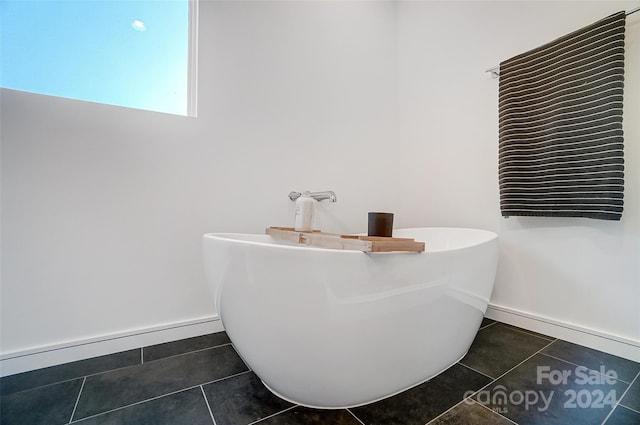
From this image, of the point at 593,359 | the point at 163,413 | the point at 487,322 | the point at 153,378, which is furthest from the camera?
the point at 487,322

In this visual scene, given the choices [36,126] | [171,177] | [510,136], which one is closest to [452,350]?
[510,136]

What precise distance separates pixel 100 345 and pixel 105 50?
4.59 feet

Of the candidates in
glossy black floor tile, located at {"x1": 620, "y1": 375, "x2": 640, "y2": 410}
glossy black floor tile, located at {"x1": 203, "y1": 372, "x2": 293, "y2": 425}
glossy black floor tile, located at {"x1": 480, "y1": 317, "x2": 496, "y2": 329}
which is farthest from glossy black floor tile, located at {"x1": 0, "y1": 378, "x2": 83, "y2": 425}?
glossy black floor tile, located at {"x1": 480, "y1": 317, "x2": 496, "y2": 329}

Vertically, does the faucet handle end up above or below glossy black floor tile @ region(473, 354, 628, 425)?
above

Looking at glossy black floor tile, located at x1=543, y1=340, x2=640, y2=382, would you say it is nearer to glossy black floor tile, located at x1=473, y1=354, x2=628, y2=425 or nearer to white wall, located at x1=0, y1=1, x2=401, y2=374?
glossy black floor tile, located at x1=473, y1=354, x2=628, y2=425

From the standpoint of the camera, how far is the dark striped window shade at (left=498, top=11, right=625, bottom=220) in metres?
1.20

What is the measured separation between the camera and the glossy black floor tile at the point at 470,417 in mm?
848

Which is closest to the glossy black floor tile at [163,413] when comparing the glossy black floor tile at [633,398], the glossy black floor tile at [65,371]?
the glossy black floor tile at [65,371]

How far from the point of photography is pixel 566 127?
4.36ft

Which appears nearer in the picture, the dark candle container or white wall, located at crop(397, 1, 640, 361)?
the dark candle container

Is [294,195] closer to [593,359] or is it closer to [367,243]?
[367,243]

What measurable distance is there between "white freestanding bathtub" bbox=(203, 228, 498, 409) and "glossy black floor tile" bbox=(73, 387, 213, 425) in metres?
0.21

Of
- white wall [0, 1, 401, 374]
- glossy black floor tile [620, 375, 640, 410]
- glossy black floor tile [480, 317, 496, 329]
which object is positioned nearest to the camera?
glossy black floor tile [620, 375, 640, 410]

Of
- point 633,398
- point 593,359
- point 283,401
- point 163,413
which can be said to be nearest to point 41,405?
point 163,413
